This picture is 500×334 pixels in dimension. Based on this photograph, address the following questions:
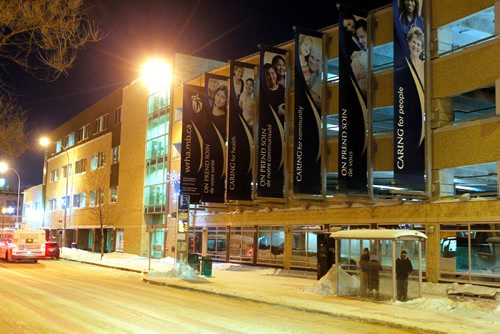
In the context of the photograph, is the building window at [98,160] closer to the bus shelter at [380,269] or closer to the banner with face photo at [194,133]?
the banner with face photo at [194,133]

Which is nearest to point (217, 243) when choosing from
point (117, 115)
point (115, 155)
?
point (115, 155)

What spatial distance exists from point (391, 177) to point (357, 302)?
36.6ft

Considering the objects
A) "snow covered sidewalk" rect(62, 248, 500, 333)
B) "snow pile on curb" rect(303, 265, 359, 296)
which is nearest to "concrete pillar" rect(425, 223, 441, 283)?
"snow covered sidewalk" rect(62, 248, 500, 333)

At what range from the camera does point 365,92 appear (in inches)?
Result: 985

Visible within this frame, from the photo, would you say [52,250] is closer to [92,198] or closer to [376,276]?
[92,198]

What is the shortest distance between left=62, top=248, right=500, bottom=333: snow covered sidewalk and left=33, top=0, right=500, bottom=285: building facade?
248cm

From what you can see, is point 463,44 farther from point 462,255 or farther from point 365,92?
point 462,255

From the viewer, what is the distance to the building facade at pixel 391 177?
21.0 m

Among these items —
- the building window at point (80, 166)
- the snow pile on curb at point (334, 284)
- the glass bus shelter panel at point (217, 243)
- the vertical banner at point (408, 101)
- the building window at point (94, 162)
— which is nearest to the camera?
the snow pile on curb at point (334, 284)

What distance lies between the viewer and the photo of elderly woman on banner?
22078 millimetres

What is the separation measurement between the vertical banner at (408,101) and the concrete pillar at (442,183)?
658 millimetres

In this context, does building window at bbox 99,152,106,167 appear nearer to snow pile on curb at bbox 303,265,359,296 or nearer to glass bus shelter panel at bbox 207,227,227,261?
glass bus shelter panel at bbox 207,227,227,261

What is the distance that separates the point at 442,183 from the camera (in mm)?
22547

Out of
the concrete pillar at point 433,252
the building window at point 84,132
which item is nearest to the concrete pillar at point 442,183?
Result: the concrete pillar at point 433,252
